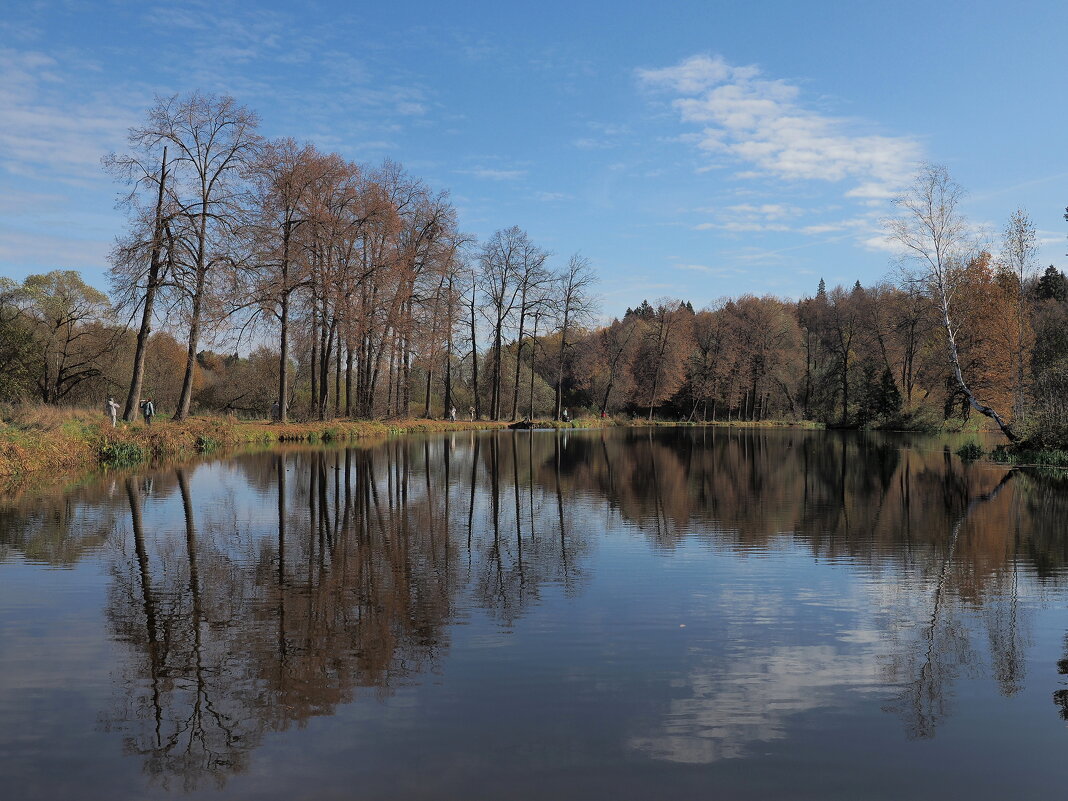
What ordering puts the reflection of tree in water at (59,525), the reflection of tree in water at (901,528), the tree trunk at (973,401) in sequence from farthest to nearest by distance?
the tree trunk at (973,401), the reflection of tree in water at (59,525), the reflection of tree in water at (901,528)

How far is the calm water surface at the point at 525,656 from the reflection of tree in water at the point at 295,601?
4 centimetres

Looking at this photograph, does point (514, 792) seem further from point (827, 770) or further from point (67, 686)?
point (67, 686)

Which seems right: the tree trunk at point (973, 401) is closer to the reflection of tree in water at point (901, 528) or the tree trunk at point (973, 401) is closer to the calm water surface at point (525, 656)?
the reflection of tree in water at point (901, 528)

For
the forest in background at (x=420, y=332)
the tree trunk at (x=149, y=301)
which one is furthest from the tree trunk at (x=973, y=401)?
the tree trunk at (x=149, y=301)

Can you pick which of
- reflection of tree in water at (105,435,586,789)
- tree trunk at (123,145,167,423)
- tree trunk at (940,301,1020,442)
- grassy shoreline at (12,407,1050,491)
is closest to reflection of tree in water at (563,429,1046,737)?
tree trunk at (940,301,1020,442)

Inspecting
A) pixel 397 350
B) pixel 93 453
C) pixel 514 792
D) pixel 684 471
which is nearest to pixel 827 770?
pixel 514 792

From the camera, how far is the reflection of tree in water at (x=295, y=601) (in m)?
5.22

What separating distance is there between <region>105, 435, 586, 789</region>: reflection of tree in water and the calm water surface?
0.04 metres

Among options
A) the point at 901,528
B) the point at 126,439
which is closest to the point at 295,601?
the point at 901,528

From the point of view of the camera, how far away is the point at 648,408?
8600cm

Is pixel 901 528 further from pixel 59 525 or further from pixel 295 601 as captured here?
pixel 59 525

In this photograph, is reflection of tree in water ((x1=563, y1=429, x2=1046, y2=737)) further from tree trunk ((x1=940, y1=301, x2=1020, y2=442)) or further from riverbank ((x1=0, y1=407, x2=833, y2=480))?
riverbank ((x1=0, y1=407, x2=833, y2=480))

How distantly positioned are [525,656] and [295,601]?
Answer: 9.58 feet

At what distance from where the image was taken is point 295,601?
26.4 feet
